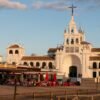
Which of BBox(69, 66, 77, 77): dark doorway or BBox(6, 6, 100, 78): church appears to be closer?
BBox(6, 6, 100, 78): church

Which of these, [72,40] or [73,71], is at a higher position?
[72,40]

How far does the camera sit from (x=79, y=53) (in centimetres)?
10738

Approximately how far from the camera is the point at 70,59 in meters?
110

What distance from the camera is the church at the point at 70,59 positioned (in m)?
106

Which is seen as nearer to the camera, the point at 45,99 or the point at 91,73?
the point at 45,99

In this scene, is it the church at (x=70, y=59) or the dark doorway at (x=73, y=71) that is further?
the dark doorway at (x=73, y=71)

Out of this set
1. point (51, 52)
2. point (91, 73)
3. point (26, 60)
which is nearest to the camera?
point (91, 73)

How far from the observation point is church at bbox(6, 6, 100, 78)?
10600 centimetres

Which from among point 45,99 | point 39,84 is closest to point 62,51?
point 39,84

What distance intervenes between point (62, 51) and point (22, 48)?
Answer: 42.2 ft

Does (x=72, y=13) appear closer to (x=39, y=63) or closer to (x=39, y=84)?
(x=39, y=63)

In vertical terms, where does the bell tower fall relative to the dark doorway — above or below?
above

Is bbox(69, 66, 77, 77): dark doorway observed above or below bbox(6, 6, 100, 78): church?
below

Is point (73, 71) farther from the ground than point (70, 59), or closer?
closer
